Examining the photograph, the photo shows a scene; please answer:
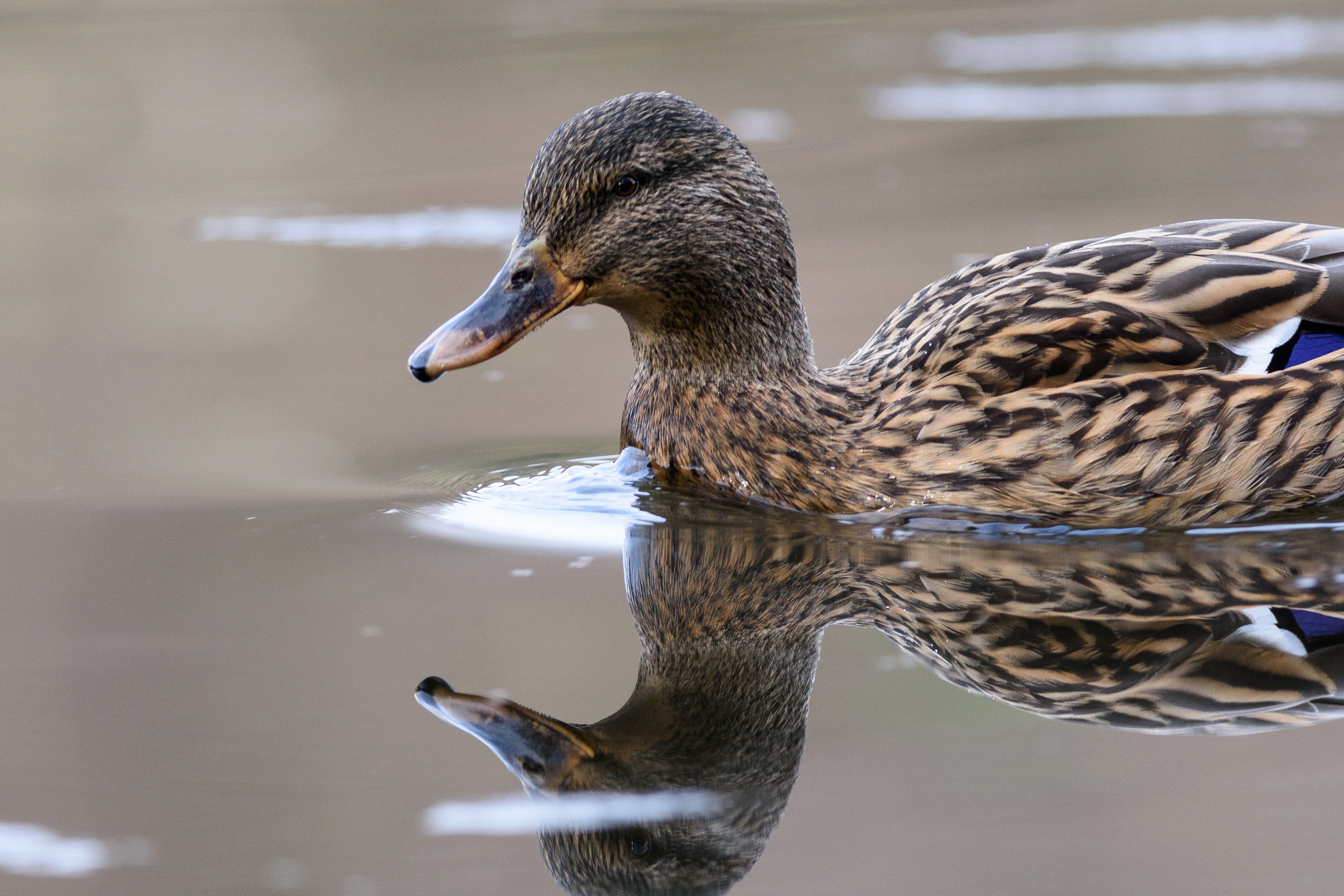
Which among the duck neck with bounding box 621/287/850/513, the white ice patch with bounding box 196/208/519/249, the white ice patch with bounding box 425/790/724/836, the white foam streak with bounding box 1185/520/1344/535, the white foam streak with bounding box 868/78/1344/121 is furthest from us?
the white foam streak with bounding box 868/78/1344/121

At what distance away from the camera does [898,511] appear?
5.63 metres

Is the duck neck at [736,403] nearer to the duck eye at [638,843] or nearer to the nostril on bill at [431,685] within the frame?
the nostril on bill at [431,685]

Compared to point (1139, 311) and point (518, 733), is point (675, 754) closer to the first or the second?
point (518, 733)

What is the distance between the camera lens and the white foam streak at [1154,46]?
1283 cm

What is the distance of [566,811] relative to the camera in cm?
369

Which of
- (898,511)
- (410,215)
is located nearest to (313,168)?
(410,215)

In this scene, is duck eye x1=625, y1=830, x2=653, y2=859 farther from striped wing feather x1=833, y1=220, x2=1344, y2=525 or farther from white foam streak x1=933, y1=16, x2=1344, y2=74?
white foam streak x1=933, y1=16, x2=1344, y2=74

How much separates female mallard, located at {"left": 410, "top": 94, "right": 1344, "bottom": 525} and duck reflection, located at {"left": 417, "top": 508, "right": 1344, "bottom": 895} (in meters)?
0.28

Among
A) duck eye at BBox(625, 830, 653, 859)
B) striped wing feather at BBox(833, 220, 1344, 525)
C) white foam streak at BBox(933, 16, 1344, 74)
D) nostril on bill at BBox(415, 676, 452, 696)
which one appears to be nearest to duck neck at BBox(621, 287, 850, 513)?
striped wing feather at BBox(833, 220, 1344, 525)

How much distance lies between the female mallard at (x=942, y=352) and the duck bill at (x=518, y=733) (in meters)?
1.57

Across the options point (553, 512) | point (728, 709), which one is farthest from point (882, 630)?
point (553, 512)

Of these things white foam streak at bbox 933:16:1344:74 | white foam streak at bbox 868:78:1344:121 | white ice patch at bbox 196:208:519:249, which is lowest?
white ice patch at bbox 196:208:519:249

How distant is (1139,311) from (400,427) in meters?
Result: 2.94

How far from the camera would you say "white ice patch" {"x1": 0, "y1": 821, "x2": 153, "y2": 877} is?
3.58 metres
